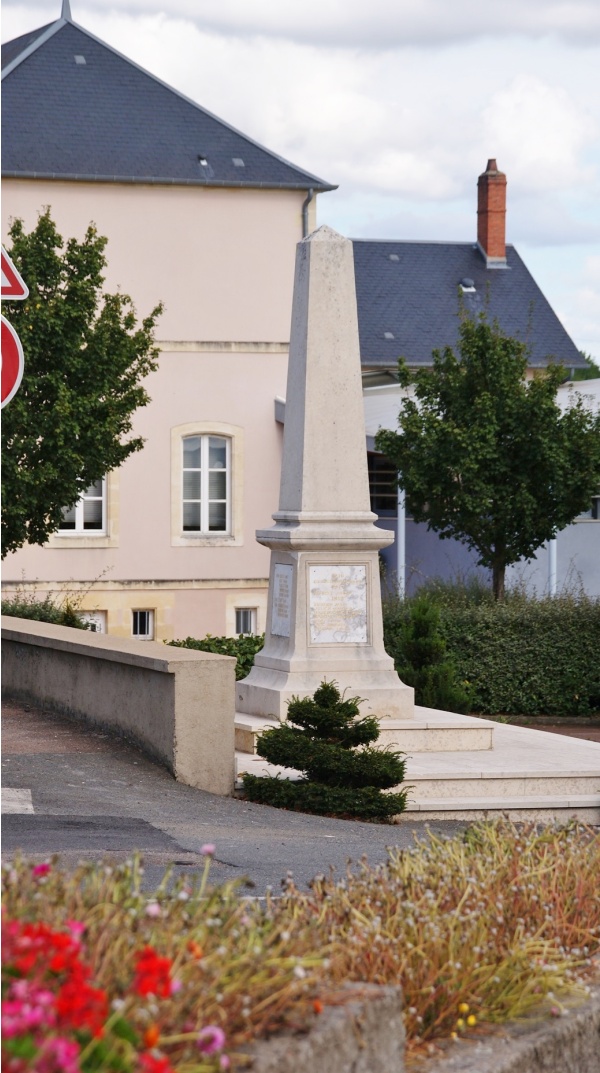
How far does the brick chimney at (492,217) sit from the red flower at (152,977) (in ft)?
127

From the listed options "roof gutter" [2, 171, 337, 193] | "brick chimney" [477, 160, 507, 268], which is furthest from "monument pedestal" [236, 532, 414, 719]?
"brick chimney" [477, 160, 507, 268]

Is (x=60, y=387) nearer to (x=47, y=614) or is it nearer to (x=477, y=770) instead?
(x=47, y=614)

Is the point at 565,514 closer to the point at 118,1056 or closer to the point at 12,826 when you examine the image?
the point at 12,826

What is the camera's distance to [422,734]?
43.2 feet

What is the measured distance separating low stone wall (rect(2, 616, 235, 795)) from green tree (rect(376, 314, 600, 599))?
1130 cm

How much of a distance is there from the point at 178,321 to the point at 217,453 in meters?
2.77

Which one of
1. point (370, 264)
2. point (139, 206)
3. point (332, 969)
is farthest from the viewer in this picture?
point (370, 264)

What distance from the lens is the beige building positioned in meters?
29.6

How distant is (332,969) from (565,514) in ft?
69.6

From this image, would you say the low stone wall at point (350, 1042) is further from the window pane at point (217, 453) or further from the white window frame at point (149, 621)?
the window pane at point (217, 453)

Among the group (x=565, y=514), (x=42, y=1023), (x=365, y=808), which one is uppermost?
(x=565, y=514)

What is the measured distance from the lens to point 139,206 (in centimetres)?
2986

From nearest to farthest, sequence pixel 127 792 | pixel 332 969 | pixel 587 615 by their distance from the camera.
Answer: pixel 332 969, pixel 127 792, pixel 587 615

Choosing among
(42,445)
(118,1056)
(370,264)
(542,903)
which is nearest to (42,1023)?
(118,1056)
